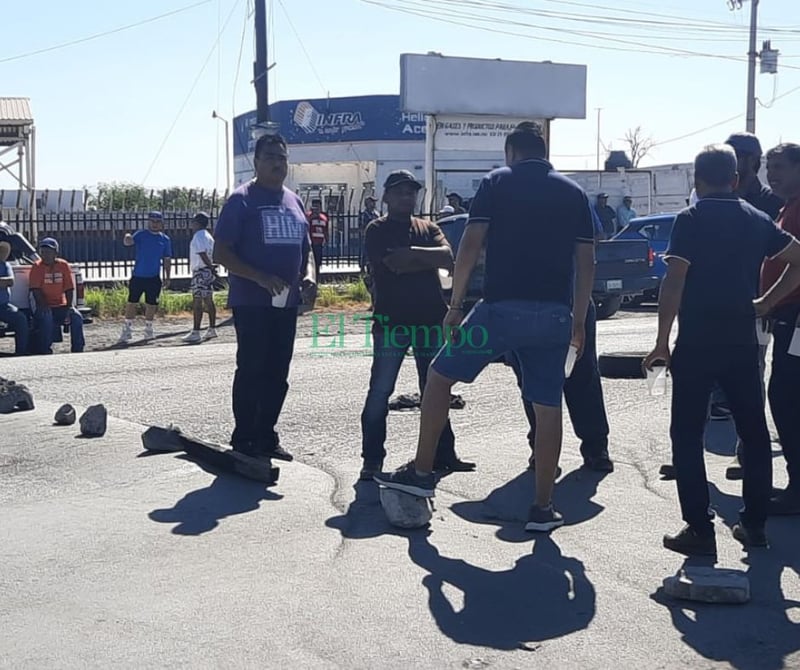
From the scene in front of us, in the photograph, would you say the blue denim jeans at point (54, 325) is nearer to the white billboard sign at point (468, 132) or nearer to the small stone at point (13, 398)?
the small stone at point (13, 398)

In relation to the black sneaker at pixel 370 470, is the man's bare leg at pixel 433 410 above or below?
above

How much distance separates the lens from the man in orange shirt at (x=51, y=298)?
14.3 meters

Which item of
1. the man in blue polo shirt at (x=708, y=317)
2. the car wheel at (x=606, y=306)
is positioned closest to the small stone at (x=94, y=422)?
the man in blue polo shirt at (x=708, y=317)

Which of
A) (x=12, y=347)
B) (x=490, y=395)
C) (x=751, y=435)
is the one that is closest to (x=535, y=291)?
(x=751, y=435)

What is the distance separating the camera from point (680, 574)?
4883 millimetres

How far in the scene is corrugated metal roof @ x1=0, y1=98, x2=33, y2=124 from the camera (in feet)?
81.6

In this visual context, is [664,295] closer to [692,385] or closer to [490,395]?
[692,385]

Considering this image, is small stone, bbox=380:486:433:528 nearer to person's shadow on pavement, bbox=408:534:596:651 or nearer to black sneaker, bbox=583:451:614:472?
person's shadow on pavement, bbox=408:534:596:651

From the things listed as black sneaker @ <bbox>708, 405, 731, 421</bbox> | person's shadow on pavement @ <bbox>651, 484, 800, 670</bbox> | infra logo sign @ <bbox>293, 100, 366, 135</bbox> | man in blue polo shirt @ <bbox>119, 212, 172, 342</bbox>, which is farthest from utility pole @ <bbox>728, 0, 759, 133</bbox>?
person's shadow on pavement @ <bbox>651, 484, 800, 670</bbox>

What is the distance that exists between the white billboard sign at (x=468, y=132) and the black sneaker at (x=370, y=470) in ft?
69.6

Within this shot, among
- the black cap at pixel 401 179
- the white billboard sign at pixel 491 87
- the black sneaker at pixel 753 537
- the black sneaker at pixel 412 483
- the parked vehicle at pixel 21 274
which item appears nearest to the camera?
the black sneaker at pixel 753 537

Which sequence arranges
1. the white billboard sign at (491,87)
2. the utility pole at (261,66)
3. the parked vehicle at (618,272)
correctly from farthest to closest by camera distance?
the white billboard sign at (491,87) < the utility pole at (261,66) < the parked vehicle at (618,272)

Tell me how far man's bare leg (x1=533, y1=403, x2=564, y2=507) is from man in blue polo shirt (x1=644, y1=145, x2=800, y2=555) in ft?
1.94

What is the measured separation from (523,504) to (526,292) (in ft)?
4.45
